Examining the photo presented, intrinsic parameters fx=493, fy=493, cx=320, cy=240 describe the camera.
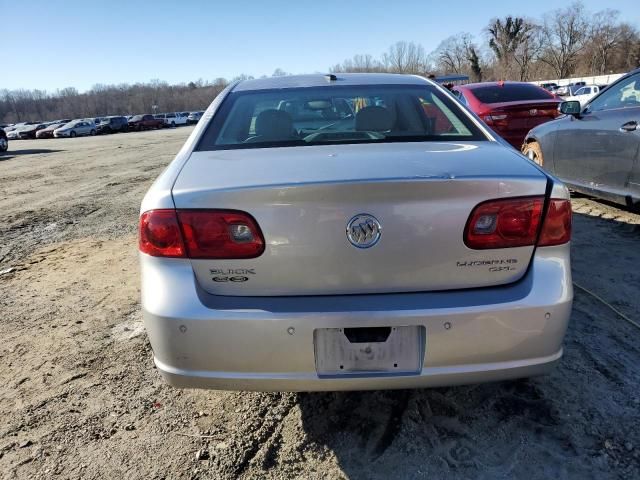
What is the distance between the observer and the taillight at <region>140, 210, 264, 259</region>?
5.99ft

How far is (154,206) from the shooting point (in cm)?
191

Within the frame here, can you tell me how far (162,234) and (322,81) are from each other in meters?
1.72

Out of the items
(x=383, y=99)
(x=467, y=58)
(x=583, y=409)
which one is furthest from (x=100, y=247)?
(x=467, y=58)

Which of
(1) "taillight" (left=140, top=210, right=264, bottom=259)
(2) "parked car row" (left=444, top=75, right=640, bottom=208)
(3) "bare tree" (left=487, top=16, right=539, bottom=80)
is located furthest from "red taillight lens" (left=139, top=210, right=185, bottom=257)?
(3) "bare tree" (left=487, top=16, right=539, bottom=80)

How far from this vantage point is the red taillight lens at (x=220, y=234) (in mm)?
1825

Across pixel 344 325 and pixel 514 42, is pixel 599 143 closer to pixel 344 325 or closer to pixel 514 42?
pixel 344 325

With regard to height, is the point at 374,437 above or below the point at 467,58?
below

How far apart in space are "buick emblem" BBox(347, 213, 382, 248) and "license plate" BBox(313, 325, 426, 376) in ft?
1.09

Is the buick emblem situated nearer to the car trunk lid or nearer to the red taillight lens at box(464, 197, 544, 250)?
the car trunk lid

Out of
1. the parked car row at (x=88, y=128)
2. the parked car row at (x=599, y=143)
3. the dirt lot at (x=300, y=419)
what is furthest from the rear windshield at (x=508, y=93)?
the parked car row at (x=88, y=128)

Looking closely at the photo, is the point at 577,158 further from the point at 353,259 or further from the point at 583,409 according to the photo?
the point at 353,259

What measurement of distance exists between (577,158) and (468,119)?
3.51 meters

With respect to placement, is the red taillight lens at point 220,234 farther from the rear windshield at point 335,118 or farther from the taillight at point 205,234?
the rear windshield at point 335,118

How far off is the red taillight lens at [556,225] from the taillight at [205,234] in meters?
1.09
